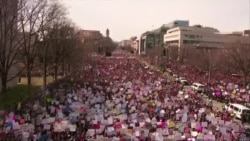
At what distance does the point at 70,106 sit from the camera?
24.1m

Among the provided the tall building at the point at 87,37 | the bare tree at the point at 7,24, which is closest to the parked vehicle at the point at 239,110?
the bare tree at the point at 7,24

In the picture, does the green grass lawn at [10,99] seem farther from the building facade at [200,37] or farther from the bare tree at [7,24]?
the building facade at [200,37]

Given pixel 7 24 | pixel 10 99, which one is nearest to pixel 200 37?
pixel 10 99

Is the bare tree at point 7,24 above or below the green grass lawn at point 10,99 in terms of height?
above

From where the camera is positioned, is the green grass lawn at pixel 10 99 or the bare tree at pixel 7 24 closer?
the bare tree at pixel 7 24

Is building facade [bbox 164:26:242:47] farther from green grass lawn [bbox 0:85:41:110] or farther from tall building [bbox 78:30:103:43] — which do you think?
green grass lawn [bbox 0:85:41:110]

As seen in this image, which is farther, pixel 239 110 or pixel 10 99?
pixel 10 99

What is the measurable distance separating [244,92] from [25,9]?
21.7 meters

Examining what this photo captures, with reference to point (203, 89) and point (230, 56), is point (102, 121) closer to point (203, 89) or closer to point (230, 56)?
point (203, 89)

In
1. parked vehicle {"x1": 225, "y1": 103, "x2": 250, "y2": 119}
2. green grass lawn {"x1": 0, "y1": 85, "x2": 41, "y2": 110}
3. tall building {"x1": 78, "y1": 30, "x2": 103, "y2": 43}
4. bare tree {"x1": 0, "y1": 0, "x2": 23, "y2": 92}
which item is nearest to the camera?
parked vehicle {"x1": 225, "y1": 103, "x2": 250, "y2": 119}

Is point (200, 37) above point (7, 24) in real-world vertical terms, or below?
above

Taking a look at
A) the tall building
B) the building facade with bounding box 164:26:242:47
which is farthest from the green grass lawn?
the building facade with bounding box 164:26:242:47

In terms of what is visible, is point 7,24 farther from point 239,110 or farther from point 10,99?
point 239,110

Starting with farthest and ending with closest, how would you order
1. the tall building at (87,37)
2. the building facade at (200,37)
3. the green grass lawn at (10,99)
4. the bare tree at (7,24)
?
1. the building facade at (200,37)
2. the tall building at (87,37)
3. the green grass lawn at (10,99)
4. the bare tree at (7,24)
